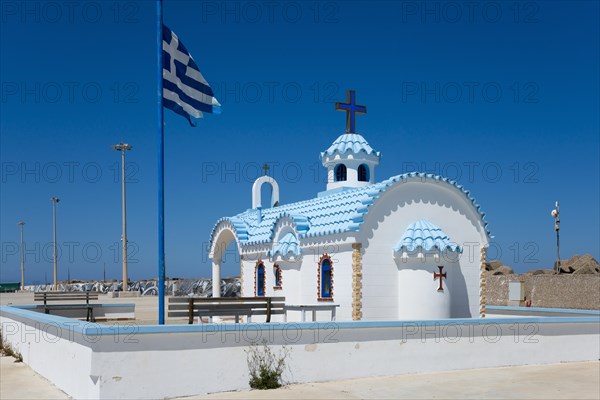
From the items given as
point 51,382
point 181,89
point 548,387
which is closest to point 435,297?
point 548,387

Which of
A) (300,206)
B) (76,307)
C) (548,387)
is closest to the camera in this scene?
(548,387)

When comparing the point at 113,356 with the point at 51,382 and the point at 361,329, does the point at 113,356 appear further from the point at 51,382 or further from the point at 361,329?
the point at 361,329

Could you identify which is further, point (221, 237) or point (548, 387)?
point (221, 237)

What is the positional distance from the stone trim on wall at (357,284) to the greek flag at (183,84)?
5.43m

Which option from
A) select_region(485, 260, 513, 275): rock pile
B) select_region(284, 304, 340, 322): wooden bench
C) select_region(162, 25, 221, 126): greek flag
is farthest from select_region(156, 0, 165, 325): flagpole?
Result: select_region(485, 260, 513, 275): rock pile

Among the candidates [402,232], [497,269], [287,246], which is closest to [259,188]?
[287,246]

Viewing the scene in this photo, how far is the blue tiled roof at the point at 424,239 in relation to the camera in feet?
60.3

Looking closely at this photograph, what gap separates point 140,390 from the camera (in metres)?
12.3

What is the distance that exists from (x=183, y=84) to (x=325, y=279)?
7.49m

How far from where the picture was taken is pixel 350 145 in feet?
77.0

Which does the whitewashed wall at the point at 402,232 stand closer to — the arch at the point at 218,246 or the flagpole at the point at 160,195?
the flagpole at the point at 160,195

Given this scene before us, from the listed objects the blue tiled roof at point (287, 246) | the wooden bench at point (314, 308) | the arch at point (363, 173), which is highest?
the arch at point (363, 173)

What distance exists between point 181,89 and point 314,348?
6193mm

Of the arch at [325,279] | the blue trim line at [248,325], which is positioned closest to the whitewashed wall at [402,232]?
the arch at [325,279]
